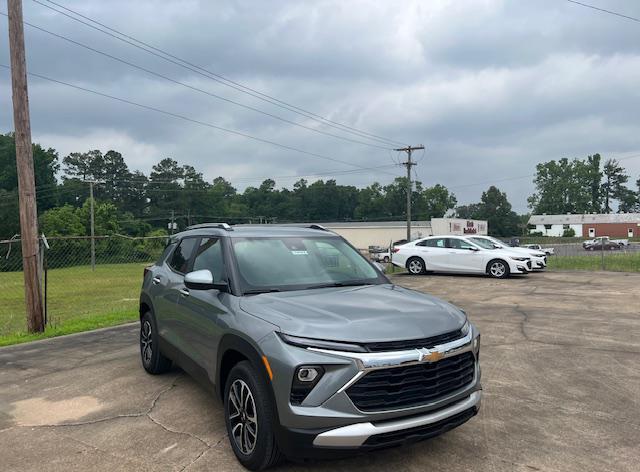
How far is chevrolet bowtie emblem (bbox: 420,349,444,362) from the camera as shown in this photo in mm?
3107

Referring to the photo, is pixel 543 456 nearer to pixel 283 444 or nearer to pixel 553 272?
pixel 283 444

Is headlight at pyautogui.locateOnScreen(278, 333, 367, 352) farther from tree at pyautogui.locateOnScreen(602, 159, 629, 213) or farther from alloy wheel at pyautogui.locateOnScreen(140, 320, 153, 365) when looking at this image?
tree at pyautogui.locateOnScreen(602, 159, 629, 213)

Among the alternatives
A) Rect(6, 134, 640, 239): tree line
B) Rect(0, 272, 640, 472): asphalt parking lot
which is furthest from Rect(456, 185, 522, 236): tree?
Rect(0, 272, 640, 472): asphalt parking lot

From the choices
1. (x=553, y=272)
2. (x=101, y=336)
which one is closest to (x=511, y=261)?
(x=553, y=272)

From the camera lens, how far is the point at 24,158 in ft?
27.5

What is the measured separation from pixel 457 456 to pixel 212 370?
189 centimetres

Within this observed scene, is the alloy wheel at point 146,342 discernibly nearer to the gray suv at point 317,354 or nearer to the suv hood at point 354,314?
the gray suv at point 317,354

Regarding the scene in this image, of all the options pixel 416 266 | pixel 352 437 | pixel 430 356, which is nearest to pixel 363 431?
A: pixel 352 437

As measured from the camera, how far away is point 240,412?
3490 mm

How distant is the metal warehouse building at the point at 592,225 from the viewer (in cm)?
10269

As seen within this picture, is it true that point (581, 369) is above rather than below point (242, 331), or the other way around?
below

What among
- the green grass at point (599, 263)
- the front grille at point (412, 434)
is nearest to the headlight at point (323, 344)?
the front grille at point (412, 434)

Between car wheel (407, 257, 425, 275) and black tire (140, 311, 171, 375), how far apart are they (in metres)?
13.7

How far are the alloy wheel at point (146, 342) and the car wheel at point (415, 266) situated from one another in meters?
13.7
